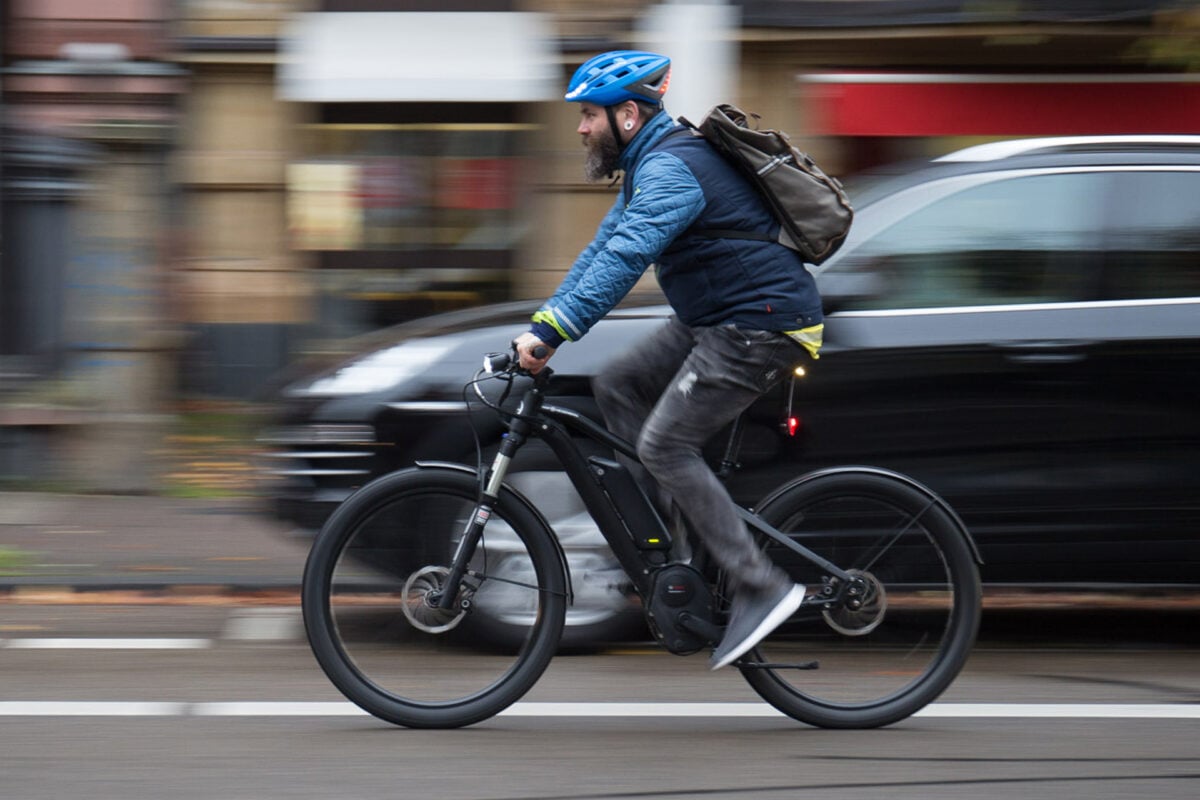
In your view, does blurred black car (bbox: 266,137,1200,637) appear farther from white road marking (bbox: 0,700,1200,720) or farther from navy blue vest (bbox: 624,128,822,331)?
navy blue vest (bbox: 624,128,822,331)

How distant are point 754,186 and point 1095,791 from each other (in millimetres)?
1713

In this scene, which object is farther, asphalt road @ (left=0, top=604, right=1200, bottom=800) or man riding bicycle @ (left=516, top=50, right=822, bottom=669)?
man riding bicycle @ (left=516, top=50, right=822, bottom=669)

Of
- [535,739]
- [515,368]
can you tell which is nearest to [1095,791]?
[535,739]

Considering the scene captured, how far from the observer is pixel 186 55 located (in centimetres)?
1241

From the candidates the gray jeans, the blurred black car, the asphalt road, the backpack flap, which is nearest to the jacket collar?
the backpack flap

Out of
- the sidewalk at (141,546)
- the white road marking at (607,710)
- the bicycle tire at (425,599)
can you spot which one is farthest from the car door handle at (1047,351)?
the sidewalk at (141,546)

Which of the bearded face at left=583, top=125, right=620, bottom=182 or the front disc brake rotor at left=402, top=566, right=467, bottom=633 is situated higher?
the bearded face at left=583, top=125, right=620, bottom=182

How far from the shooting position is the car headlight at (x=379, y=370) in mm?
5805

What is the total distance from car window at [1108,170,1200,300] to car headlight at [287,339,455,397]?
7.17ft

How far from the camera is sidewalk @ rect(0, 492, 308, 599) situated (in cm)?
707

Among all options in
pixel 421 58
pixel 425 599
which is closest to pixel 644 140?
pixel 425 599

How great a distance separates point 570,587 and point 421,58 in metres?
8.11

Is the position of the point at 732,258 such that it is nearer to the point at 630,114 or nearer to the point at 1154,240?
the point at 630,114

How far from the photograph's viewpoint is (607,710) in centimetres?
507
